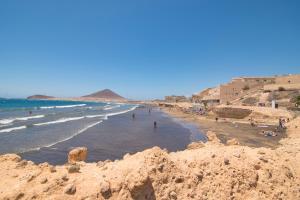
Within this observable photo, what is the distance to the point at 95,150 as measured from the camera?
1819 cm

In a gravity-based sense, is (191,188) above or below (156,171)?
below

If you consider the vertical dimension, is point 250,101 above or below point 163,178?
above

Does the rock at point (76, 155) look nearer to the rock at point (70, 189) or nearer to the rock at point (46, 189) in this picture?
the rock at point (46, 189)

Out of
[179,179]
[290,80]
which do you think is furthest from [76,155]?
[290,80]

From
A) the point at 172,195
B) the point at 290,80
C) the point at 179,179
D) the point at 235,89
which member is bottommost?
the point at 172,195

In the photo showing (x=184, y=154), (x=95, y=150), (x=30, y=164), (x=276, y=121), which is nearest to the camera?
(x=30, y=164)

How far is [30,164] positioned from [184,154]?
4770 millimetres

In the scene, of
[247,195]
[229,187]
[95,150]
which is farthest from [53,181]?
[95,150]

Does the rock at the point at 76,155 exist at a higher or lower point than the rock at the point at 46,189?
lower

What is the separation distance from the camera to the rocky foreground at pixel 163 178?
219 inches

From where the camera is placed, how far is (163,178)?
6.12 meters

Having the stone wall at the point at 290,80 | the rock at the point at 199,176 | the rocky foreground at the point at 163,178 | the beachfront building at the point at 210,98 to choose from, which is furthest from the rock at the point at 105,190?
the stone wall at the point at 290,80

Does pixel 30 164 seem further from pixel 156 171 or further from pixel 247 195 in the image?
pixel 247 195

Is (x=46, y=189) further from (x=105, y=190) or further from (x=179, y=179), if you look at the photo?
(x=179, y=179)
